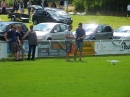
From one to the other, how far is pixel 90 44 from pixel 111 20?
1113 inches

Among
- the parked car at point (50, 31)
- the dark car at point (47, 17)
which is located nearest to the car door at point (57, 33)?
the parked car at point (50, 31)

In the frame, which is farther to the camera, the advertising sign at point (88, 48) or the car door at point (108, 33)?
the car door at point (108, 33)

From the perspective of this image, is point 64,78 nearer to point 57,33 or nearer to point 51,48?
point 51,48

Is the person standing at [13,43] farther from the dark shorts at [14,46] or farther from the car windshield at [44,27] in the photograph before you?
the car windshield at [44,27]

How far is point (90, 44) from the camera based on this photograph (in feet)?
95.9

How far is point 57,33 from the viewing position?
108 ft

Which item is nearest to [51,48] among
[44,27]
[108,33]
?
[44,27]

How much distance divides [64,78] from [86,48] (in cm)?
1065

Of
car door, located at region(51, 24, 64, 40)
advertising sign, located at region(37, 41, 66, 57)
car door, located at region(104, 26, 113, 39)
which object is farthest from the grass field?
car door, located at region(104, 26, 113, 39)

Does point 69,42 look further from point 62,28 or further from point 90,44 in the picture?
Answer: point 62,28

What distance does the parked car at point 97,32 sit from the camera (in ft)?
111

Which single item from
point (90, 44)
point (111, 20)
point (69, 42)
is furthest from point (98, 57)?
point (111, 20)

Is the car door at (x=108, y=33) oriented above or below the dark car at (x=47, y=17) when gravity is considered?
below

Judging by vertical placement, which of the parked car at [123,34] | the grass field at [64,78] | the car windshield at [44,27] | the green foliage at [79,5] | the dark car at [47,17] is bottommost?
the grass field at [64,78]
